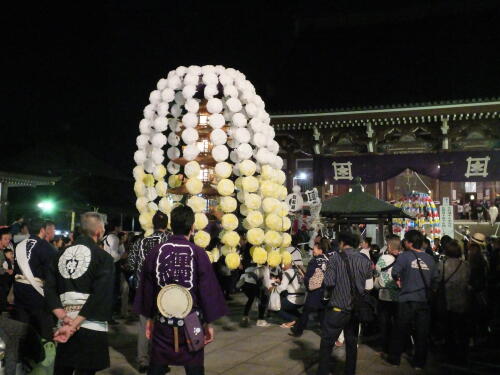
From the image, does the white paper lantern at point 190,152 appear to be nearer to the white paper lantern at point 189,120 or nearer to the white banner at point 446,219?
the white paper lantern at point 189,120

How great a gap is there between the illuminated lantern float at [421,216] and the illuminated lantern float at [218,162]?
34.2ft

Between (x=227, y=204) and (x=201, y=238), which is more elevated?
(x=227, y=204)

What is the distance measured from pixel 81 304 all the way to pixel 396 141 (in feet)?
43.1

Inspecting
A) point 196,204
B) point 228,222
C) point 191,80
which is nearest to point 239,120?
point 191,80

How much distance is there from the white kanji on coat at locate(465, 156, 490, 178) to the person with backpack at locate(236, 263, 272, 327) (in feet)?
26.7

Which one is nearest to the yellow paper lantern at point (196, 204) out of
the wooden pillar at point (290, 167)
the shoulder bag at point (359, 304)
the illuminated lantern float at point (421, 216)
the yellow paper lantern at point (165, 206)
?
the yellow paper lantern at point (165, 206)

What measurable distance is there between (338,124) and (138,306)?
1105 centimetres

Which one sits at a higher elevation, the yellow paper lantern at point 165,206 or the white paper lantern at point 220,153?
the white paper lantern at point 220,153

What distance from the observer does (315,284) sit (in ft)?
24.0

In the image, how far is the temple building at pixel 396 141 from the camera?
1294cm

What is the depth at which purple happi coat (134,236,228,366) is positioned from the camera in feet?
12.2

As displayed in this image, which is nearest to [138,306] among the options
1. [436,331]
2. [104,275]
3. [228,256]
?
[104,275]

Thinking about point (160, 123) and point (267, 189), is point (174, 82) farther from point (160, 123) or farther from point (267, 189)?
point (267, 189)

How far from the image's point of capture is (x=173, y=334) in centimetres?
371
